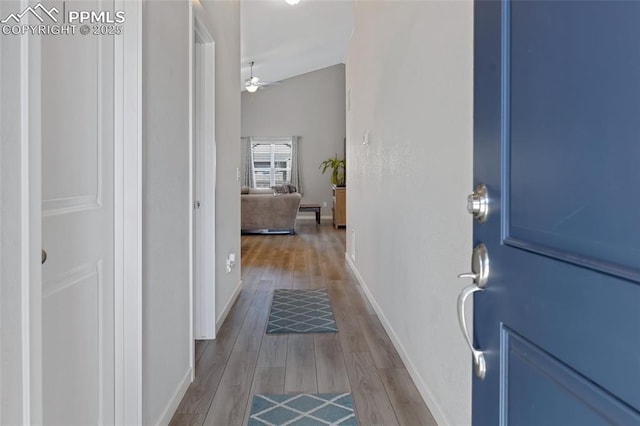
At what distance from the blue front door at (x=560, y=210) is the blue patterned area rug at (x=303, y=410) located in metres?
1.24

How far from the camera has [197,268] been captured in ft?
9.52

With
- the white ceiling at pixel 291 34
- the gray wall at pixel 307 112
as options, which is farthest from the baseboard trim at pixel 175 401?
the gray wall at pixel 307 112

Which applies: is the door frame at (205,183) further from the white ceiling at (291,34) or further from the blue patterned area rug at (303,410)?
the white ceiling at (291,34)

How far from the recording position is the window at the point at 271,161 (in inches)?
452

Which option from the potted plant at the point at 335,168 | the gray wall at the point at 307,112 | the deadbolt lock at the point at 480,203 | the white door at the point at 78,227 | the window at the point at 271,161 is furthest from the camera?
the window at the point at 271,161

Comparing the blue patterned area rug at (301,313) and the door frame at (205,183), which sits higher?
the door frame at (205,183)

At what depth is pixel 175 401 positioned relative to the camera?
2.02 meters

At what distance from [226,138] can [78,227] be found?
225 cm

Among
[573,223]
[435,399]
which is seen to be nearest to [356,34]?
[435,399]

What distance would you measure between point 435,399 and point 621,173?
1646 mm

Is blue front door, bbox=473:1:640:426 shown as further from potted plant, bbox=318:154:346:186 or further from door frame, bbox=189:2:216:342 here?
potted plant, bbox=318:154:346:186

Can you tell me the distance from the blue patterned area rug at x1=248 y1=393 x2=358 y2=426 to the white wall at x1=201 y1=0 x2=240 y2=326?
3.66ft

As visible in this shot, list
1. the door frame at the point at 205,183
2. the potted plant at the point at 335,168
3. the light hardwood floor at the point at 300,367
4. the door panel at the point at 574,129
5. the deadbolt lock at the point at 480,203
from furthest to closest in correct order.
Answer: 1. the potted plant at the point at 335,168
2. the door frame at the point at 205,183
3. the light hardwood floor at the point at 300,367
4. the deadbolt lock at the point at 480,203
5. the door panel at the point at 574,129

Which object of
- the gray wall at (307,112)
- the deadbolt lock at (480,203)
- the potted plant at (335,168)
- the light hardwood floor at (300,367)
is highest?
the gray wall at (307,112)
